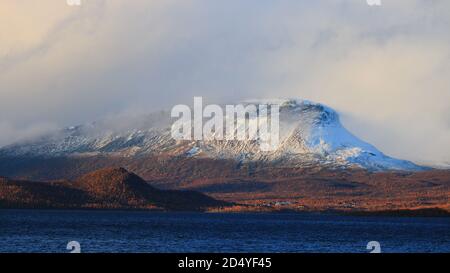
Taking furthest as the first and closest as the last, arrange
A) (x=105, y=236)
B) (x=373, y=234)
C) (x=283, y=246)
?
(x=373, y=234), (x=105, y=236), (x=283, y=246)

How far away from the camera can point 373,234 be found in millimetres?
144875
